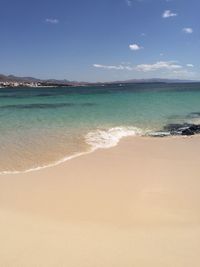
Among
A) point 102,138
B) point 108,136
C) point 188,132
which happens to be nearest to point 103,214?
point 102,138

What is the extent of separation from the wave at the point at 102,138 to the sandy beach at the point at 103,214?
39cm

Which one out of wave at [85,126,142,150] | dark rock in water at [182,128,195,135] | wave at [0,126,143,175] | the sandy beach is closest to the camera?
the sandy beach

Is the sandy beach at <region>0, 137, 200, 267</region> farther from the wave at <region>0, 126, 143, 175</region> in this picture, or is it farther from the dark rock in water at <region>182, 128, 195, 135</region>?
the dark rock in water at <region>182, 128, 195, 135</region>

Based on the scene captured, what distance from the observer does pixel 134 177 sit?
753cm

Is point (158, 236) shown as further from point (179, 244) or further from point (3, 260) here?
point (3, 260)

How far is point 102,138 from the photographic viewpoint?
12.9 metres

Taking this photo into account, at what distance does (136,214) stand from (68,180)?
2.32 meters

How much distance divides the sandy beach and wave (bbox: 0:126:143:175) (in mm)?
394

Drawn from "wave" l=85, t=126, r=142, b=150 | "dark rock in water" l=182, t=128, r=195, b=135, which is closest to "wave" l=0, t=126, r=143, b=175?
"wave" l=85, t=126, r=142, b=150

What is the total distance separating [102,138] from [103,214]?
753 centimetres

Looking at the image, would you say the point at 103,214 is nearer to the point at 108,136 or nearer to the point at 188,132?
the point at 108,136

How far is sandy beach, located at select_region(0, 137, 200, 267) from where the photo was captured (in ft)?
13.8

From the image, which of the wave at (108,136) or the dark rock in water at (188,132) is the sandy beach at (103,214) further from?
the dark rock in water at (188,132)

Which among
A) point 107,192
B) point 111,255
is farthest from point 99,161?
point 111,255
